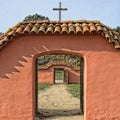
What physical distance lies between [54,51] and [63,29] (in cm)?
74

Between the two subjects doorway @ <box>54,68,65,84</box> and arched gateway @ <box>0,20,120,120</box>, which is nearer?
arched gateway @ <box>0,20,120,120</box>

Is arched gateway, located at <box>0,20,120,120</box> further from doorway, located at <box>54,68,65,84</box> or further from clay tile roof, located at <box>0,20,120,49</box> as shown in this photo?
doorway, located at <box>54,68,65,84</box>

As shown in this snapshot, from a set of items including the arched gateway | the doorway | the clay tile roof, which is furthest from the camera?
the doorway

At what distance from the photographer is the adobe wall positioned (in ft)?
33.8

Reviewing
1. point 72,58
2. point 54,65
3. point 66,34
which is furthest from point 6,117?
point 72,58

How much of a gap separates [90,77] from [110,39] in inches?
52.4

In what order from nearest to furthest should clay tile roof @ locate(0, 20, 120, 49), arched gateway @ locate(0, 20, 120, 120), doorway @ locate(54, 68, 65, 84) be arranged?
clay tile roof @ locate(0, 20, 120, 49) < arched gateway @ locate(0, 20, 120, 120) < doorway @ locate(54, 68, 65, 84)

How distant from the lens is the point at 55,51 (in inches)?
408

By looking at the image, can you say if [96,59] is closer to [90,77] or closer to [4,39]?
[90,77]

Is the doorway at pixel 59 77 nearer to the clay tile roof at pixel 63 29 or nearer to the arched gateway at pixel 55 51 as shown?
the clay tile roof at pixel 63 29

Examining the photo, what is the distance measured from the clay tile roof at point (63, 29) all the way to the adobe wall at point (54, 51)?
0.20 m

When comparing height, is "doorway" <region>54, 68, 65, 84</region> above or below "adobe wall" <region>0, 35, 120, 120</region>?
above

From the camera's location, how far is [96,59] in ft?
33.9

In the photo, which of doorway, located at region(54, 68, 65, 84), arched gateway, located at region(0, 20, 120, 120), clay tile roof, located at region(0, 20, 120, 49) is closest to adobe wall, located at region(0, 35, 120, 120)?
arched gateway, located at region(0, 20, 120, 120)
